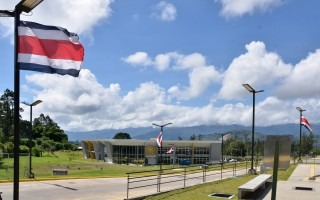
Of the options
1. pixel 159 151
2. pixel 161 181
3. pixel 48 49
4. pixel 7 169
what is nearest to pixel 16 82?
pixel 48 49

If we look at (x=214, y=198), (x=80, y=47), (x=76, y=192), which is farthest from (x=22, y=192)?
(x=80, y=47)

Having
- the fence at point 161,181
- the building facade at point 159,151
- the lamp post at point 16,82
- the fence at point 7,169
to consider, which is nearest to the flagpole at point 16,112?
the lamp post at point 16,82

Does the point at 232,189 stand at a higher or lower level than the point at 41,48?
lower

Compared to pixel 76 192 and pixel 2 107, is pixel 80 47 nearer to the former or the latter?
pixel 76 192

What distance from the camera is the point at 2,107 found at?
458 feet

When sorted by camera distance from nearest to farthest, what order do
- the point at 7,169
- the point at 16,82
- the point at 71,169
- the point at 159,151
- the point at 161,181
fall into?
the point at 16,82, the point at 161,181, the point at 7,169, the point at 71,169, the point at 159,151

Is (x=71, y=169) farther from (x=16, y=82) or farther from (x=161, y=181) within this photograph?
(x=16, y=82)

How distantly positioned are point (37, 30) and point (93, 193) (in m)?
12.9

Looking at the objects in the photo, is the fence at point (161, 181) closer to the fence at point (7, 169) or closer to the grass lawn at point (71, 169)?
the grass lawn at point (71, 169)

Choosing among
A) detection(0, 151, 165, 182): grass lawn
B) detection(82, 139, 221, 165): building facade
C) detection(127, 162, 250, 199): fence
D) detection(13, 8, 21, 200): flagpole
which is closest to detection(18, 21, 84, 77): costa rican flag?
detection(13, 8, 21, 200): flagpole

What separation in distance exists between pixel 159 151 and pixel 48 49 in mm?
92729

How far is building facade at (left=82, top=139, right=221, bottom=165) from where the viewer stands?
100 meters

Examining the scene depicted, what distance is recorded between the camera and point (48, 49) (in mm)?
8914

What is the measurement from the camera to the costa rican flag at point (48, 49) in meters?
8.54
